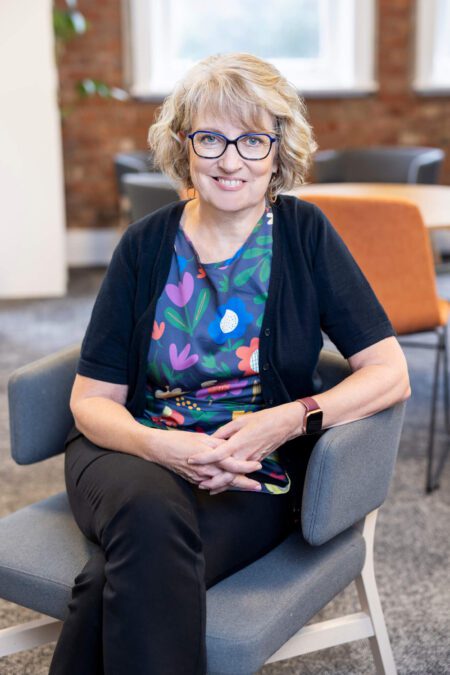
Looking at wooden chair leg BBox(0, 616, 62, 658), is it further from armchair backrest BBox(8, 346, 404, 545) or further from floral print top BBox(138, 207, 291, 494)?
floral print top BBox(138, 207, 291, 494)

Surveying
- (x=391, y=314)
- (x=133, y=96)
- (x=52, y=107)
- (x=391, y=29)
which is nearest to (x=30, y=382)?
(x=391, y=314)

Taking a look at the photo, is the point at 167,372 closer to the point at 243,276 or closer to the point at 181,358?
the point at 181,358

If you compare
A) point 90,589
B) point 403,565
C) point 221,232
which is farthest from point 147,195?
point 90,589

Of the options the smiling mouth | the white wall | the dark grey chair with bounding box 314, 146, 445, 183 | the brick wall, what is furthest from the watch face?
the brick wall

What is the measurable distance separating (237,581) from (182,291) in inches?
22.1

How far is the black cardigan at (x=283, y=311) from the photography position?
1.74 metres

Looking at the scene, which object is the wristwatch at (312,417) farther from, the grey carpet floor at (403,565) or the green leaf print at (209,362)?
the grey carpet floor at (403,565)

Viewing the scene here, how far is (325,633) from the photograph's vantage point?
5.65 ft

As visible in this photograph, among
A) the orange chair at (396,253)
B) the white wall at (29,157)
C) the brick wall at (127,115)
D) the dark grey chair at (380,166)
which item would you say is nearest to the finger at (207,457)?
the orange chair at (396,253)

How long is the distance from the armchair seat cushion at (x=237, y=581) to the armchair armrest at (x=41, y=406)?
13cm

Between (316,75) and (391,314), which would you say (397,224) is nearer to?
(391,314)

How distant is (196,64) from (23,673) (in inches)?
53.6

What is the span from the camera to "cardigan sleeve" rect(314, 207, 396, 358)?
68.6 inches

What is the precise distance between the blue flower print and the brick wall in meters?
5.12
